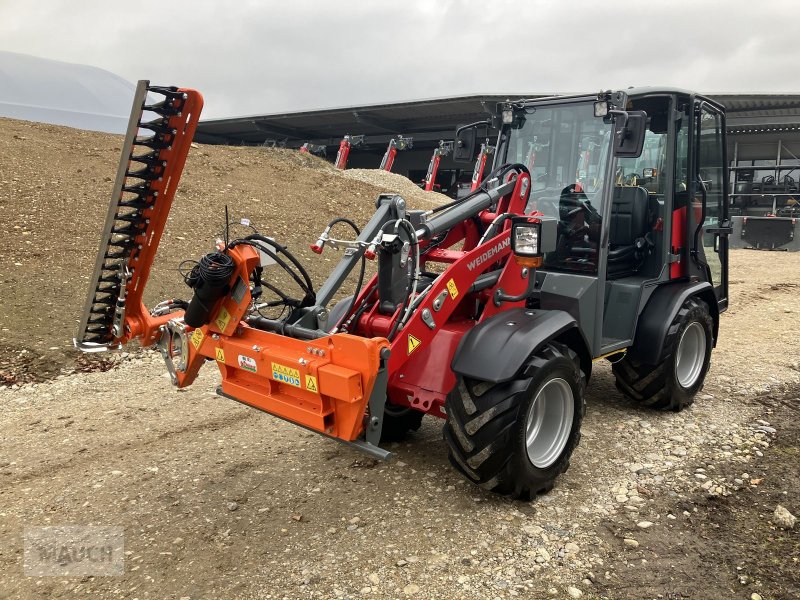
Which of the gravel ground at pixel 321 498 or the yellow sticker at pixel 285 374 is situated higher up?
the yellow sticker at pixel 285 374

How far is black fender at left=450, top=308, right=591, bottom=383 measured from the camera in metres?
3.23

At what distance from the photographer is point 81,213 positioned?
→ 9.66 meters

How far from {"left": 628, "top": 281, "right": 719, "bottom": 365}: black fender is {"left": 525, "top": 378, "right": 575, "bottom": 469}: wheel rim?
1.33 m

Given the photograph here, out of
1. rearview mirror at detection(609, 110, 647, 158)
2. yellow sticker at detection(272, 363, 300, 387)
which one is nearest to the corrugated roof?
rearview mirror at detection(609, 110, 647, 158)

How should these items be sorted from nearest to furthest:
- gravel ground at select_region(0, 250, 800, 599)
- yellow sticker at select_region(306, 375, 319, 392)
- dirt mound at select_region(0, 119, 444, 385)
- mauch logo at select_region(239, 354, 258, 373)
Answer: gravel ground at select_region(0, 250, 800, 599) → yellow sticker at select_region(306, 375, 319, 392) → mauch logo at select_region(239, 354, 258, 373) → dirt mound at select_region(0, 119, 444, 385)

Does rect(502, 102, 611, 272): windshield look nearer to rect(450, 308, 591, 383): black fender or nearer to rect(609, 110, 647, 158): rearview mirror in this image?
rect(609, 110, 647, 158): rearview mirror

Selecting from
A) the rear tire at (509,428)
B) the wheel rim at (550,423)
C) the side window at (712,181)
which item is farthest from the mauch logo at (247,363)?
the side window at (712,181)

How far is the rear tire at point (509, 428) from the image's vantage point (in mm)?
3207

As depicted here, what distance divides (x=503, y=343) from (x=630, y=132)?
1.63m

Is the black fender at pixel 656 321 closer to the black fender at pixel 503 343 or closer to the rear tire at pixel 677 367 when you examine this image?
the rear tire at pixel 677 367

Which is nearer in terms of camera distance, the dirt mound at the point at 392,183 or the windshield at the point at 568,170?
the windshield at the point at 568,170

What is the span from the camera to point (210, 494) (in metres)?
3.58

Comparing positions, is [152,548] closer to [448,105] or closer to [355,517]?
[355,517]

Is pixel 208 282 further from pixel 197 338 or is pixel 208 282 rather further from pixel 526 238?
pixel 526 238
